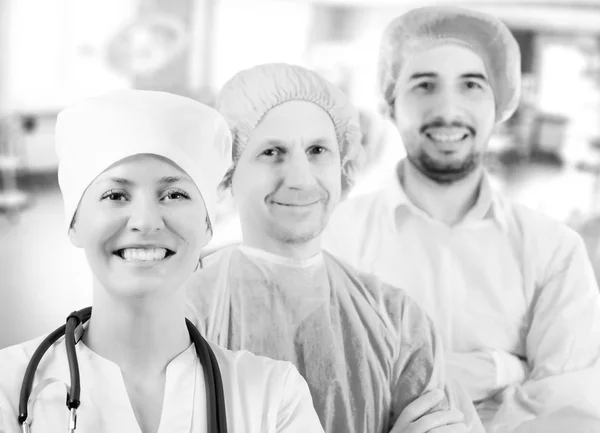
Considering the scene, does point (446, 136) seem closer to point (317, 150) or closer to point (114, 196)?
point (317, 150)

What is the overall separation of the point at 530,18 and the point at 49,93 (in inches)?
136

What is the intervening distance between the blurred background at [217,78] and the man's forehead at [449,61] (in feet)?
0.49

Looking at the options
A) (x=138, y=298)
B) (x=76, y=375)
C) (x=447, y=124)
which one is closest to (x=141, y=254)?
(x=138, y=298)

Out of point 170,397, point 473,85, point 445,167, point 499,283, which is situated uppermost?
point 473,85

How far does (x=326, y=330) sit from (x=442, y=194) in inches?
16.1

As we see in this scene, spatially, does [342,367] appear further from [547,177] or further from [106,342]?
[547,177]

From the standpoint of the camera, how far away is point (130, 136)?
105 centimetres

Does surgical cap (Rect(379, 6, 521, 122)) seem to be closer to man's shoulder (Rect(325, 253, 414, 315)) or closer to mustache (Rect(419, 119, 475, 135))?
mustache (Rect(419, 119, 475, 135))

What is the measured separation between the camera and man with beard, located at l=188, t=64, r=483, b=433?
136 centimetres

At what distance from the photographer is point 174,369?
1124 mm

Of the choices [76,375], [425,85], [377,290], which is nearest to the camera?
[76,375]

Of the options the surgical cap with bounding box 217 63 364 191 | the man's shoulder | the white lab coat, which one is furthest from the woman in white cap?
the white lab coat

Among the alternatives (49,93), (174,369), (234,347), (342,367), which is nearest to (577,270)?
(342,367)

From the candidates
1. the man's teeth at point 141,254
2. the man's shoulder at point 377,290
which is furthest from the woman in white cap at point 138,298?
the man's shoulder at point 377,290
